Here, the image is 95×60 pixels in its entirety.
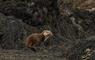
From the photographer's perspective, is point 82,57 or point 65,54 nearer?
point 82,57

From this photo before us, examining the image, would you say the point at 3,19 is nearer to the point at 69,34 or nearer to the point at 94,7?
the point at 69,34

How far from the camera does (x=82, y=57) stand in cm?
702

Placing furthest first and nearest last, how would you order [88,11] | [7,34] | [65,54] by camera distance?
[88,11], [7,34], [65,54]

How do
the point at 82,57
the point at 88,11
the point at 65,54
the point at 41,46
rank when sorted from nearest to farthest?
the point at 82,57 < the point at 65,54 < the point at 41,46 < the point at 88,11

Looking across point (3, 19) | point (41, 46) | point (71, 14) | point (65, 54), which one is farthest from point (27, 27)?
point (65, 54)

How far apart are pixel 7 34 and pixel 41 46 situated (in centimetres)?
215

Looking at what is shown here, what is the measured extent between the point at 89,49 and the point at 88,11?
25.5ft

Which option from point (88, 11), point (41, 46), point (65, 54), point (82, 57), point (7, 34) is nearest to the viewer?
point (82, 57)

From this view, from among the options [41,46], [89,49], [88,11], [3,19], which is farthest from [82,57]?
[88,11]

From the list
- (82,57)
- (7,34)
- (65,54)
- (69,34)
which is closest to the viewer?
(82,57)

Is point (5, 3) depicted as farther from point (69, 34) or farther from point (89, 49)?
point (89, 49)

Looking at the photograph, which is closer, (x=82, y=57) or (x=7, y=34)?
(x=82, y=57)

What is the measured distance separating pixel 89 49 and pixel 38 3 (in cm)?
857

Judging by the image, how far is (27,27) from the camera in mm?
13406
